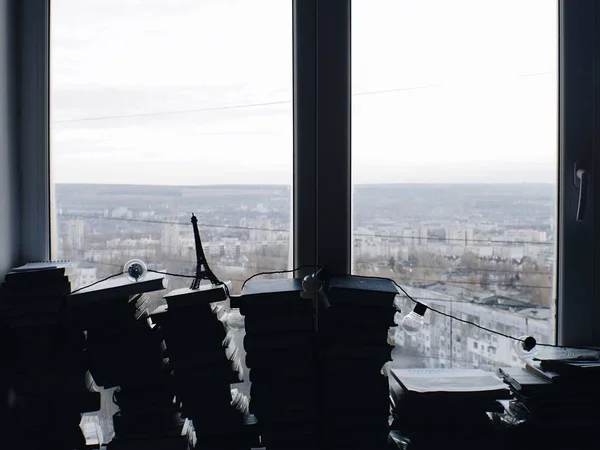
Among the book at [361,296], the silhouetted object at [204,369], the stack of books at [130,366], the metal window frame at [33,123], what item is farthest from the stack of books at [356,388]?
the metal window frame at [33,123]

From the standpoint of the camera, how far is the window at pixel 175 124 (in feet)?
6.49

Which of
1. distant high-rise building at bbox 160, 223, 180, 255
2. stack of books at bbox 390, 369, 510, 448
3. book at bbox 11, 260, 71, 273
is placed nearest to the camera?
stack of books at bbox 390, 369, 510, 448

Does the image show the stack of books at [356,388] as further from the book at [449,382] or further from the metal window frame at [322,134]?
the metal window frame at [322,134]

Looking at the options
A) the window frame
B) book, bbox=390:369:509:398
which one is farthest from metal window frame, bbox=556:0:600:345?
book, bbox=390:369:509:398

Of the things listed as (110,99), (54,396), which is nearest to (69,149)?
(110,99)

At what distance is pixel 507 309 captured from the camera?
194 centimetres

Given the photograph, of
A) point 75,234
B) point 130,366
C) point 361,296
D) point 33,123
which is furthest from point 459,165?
point 33,123

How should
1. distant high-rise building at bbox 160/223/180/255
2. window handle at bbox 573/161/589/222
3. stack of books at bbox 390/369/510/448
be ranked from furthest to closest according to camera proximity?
distant high-rise building at bbox 160/223/180/255 < window handle at bbox 573/161/589/222 < stack of books at bbox 390/369/510/448

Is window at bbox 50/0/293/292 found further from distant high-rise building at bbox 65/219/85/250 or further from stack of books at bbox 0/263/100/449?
stack of books at bbox 0/263/100/449

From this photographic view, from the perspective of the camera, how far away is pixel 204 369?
1656 millimetres

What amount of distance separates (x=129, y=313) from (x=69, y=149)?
678 millimetres

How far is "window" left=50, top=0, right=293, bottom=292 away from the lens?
6.49 ft

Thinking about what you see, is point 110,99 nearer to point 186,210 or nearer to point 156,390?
point 186,210

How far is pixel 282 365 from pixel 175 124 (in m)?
0.91
